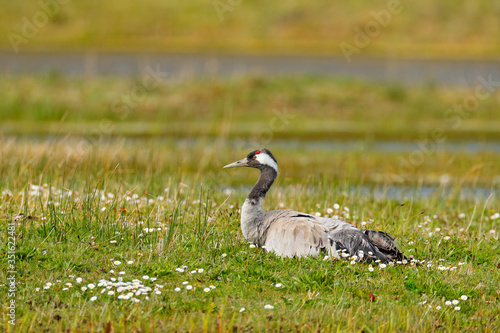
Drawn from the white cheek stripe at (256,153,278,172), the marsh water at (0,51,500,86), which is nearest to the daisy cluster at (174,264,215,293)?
the white cheek stripe at (256,153,278,172)

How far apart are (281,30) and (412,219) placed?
2075 inches

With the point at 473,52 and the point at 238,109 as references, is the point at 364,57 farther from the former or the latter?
the point at 238,109

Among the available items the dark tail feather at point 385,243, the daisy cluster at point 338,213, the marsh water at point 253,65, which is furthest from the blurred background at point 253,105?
the dark tail feather at point 385,243

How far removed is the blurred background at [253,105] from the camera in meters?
15.5

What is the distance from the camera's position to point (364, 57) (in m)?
52.3

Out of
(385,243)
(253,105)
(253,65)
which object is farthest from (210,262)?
(253,65)
